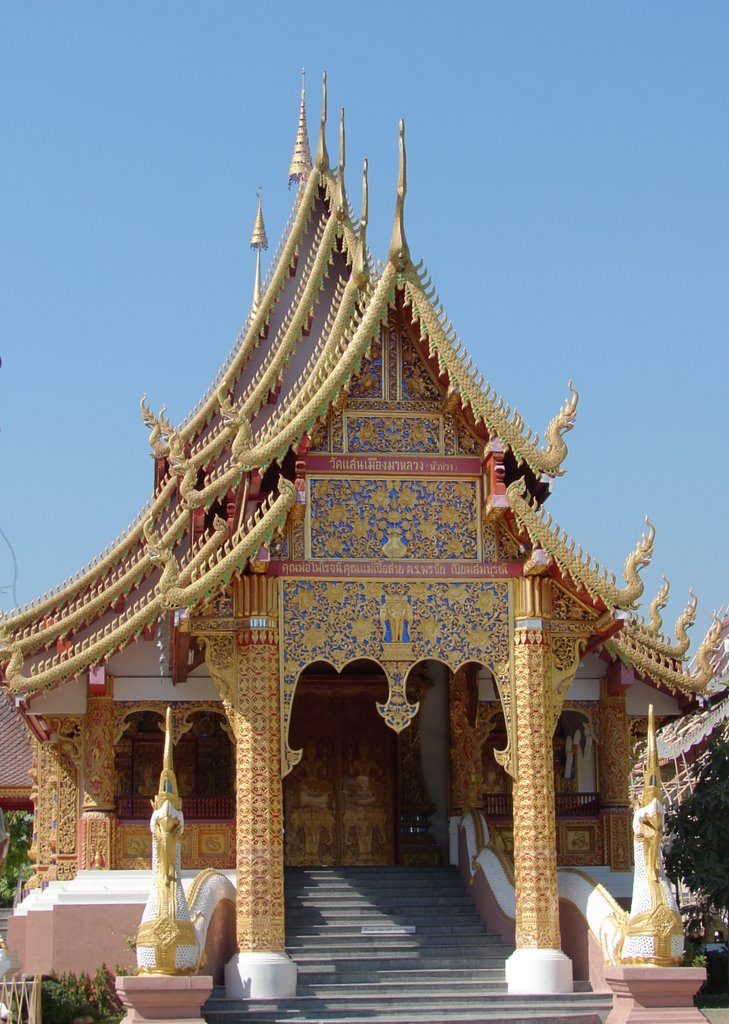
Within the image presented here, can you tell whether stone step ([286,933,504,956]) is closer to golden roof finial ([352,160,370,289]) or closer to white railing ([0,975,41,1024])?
white railing ([0,975,41,1024])

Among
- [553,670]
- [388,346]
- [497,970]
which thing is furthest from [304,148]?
[497,970]

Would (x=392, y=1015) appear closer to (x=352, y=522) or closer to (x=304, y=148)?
(x=352, y=522)

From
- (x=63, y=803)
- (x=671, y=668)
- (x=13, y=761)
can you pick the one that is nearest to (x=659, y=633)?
(x=671, y=668)

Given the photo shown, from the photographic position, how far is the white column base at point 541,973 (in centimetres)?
1630

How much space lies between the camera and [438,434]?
1752cm

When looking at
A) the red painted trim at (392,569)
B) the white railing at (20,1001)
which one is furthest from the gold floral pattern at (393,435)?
the white railing at (20,1001)

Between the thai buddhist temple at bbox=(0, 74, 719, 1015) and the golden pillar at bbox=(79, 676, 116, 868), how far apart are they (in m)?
0.03

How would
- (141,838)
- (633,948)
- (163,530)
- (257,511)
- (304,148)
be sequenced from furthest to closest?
1. (304,148)
2. (163,530)
3. (141,838)
4. (257,511)
5. (633,948)

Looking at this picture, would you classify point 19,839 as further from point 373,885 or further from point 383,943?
point 383,943

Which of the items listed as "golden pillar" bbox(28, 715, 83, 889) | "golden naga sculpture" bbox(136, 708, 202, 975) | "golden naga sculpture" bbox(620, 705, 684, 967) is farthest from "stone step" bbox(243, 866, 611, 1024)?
"golden pillar" bbox(28, 715, 83, 889)

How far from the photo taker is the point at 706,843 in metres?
19.4

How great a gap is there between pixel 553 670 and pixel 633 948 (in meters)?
3.04

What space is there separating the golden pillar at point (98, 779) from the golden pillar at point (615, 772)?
552cm

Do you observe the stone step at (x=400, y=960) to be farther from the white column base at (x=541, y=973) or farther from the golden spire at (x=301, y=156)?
the golden spire at (x=301, y=156)
